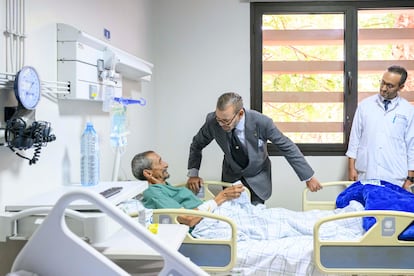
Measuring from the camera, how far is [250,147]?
9.42 ft

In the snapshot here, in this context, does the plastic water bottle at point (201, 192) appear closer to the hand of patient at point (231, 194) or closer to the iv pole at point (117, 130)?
the hand of patient at point (231, 194)

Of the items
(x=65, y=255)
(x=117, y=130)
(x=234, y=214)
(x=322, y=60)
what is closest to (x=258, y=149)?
(x=234, y=214)

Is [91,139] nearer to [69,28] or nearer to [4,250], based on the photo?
[69,28]

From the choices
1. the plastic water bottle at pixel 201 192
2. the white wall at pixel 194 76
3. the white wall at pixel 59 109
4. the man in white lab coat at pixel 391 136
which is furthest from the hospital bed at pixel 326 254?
the white wall at pixel 194 76

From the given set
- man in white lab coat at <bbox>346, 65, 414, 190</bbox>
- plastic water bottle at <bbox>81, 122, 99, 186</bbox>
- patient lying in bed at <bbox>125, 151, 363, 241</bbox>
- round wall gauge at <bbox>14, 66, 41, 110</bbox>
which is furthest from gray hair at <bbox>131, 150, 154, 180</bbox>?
man in white lab coat at <bbox>346, 65, 414, 190</bbox>

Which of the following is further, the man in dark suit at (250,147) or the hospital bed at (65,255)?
the man in dark suit at (250,147)

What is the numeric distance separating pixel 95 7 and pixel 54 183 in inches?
38.3

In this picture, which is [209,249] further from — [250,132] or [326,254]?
[250,132]

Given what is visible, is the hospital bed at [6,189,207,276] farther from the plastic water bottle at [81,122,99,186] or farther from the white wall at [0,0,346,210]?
the white wall at [0,0,346,210]

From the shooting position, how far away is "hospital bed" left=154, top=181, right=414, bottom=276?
1.99 m

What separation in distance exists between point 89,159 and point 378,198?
141 centimetres

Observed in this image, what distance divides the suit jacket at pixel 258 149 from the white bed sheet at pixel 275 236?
428 mm

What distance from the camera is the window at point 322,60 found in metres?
3.63

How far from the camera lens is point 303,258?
6.79 feet
